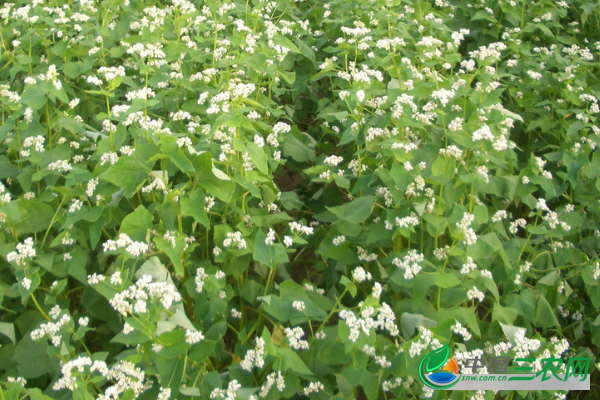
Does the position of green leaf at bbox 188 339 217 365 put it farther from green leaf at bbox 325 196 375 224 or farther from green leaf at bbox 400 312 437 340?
green leaf at bbox 325 196 375 224

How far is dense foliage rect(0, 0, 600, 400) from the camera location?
2.11 m

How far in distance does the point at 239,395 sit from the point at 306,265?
1.41 metres

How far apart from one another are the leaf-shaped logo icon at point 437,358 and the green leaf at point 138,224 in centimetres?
118

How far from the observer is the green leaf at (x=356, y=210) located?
2656 millimetres

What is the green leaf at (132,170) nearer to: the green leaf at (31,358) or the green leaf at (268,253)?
the green leaf at (268,253)

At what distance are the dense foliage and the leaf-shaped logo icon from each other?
0.05m

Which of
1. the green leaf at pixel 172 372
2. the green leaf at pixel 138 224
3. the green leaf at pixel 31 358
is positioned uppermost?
the green leaf at pixel 138 224

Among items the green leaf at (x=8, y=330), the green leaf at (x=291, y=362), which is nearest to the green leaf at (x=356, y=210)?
the green leaf at (x=291, y=362)

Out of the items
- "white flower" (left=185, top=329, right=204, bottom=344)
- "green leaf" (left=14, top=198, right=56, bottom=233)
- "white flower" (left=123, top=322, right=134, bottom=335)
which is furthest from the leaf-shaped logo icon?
"green leaf" (left=14, top=198, right=56, bottom=233)

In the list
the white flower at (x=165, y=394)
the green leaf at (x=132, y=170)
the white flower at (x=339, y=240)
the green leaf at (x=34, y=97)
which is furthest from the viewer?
the green leaf at (x=34, y=97)

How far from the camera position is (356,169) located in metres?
3.00

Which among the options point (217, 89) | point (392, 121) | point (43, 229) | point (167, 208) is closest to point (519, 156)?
point (392, 121)

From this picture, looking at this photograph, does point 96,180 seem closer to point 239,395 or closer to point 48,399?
point 48,399

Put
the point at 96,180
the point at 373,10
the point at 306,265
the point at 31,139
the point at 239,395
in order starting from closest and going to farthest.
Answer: the point at 239,395, the point at 96,180, the point at 31,139, the point at 306,265, the point at 373,10
